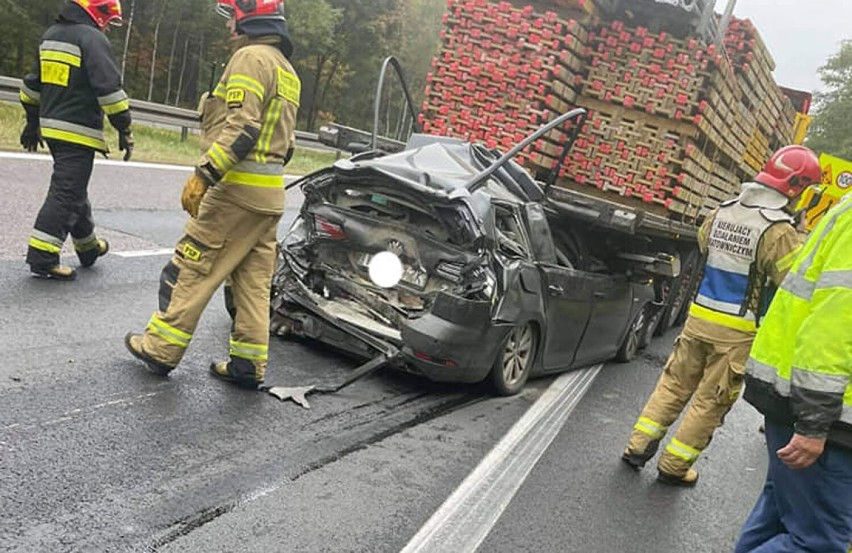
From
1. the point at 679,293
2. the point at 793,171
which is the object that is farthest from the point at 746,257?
the point at 679,293

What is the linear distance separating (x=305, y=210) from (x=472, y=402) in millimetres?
1782

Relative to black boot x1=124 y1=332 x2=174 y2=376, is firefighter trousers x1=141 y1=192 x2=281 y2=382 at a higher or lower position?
higher

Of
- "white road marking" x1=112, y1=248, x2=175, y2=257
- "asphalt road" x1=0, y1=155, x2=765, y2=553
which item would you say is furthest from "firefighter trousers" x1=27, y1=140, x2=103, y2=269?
"white road marking" x1=112, y1=248, x2=175, y2=257

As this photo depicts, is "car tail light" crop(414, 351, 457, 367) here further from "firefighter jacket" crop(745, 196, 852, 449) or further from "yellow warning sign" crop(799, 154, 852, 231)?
"yellow warning sign" crop(799, 154, 852, 231)

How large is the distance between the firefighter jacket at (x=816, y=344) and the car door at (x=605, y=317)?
11.6 feet

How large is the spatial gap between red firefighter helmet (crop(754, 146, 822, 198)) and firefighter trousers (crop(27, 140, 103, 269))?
456cm

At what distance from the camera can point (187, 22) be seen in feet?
141

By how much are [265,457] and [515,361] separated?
233 cm

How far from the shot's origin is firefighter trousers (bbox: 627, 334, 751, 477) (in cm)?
438

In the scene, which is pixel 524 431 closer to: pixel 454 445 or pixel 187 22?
pixel 454 445

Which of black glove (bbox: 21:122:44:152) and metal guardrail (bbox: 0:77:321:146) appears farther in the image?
metal guardrail (bbox: 0:77:321:146)

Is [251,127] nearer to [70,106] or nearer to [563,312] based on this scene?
[70,106]

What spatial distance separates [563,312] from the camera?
5.84 meters

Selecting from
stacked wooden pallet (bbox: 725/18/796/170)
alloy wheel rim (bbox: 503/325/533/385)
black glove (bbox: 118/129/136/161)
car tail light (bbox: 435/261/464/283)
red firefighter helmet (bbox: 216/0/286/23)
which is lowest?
alloy wheel rim (bbox: 503/325/533/385)
